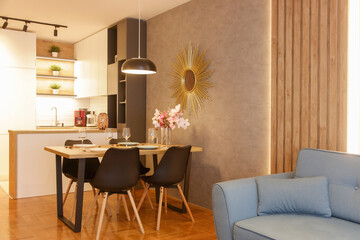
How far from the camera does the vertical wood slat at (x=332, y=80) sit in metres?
2.86

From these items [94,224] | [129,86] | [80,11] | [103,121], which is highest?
[80,11]

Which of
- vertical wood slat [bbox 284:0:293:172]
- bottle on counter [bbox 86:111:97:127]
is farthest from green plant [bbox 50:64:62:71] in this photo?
vertical wood slat [bbox 284:0:293:172]

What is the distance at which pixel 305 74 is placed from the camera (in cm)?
311

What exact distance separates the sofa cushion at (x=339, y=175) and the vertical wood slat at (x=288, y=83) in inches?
21.0

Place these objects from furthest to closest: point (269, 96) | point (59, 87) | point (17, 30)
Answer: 1. point (59, 87)
2. point (17, 30)
3. point (269, 96)

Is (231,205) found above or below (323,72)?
below

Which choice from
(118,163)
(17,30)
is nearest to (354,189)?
(118,163)

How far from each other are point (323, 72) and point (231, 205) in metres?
1.43

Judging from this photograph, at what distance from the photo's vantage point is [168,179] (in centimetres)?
353

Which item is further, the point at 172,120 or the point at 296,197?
the point at 172,120

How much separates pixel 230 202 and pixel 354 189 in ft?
2.78

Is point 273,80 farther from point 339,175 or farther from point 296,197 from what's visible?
point 296,197

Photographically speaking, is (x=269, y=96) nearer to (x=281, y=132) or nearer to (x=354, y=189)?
(x=281, y=132)

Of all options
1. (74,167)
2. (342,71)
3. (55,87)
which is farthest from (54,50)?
(342,71)
